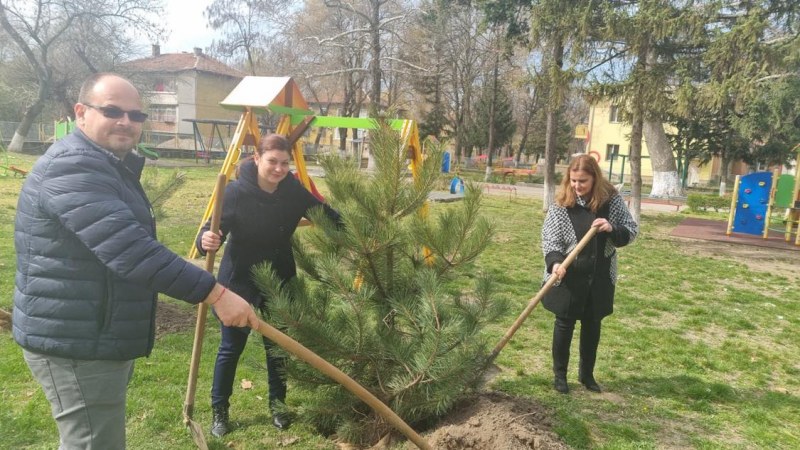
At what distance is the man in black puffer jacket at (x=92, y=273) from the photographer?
1.70m

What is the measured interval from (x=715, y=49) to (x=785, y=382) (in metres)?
7.09

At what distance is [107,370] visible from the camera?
1.87 meters

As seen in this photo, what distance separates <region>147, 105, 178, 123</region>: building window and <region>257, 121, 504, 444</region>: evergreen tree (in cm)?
4872

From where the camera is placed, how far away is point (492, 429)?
2.69 metres

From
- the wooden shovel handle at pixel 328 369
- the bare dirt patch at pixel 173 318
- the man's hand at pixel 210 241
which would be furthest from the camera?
the bare dirt patch at pixel 173 318

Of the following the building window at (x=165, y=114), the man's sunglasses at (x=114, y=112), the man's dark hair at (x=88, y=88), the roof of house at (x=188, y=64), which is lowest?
the man's sunglasses at (x=114, y=112)

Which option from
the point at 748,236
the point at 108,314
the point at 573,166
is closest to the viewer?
the point at 108,314

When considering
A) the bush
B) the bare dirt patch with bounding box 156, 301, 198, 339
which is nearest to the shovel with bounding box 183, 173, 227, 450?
the bare dirt patch with bounding box 156, 301, 198, 339

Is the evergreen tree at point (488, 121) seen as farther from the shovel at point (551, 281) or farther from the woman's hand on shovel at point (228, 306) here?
the woman's hand on shovel at point (228, 306)

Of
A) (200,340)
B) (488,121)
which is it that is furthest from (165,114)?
(200,340)

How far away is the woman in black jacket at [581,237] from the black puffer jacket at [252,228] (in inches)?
65.8

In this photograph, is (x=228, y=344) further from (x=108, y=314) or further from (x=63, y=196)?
(x=63, y=196)

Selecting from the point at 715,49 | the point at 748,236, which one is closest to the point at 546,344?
the point at 715,49

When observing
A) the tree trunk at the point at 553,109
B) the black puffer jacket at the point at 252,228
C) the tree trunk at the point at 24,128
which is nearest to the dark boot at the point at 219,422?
the black puffer jacket at the point at 252,228
